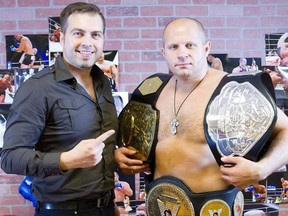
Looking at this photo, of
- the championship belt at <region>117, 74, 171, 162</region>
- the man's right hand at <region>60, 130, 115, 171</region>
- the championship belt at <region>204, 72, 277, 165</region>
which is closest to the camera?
the man's right hand at <region>60, 130, 115, 171</region>

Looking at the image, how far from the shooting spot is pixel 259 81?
4.67ft

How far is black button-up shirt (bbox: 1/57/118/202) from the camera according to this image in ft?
4.63

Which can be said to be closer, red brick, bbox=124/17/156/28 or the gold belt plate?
the gold belt plate

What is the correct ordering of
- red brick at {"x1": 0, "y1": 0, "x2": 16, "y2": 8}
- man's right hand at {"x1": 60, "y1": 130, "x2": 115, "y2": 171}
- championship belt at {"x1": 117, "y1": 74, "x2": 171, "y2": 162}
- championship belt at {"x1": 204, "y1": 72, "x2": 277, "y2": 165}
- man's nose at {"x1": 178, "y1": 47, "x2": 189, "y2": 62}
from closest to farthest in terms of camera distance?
man's right hand at {"x1": 60, "y1": 130, "x2": 115, "y2": 171} → championship belt at {"x1": 204, "y1": 72, "x2": 277, "y2": 165} → man's nose at {"x1": 178, "y1": 47, "x2": 189, "y2": 62} → championship belt at {"x1": 117, "y1": 74, "x2": 171, "y2": 162} → red brick at {"x1": 0, "y1": 0, "x2": 16, "y2": 8}

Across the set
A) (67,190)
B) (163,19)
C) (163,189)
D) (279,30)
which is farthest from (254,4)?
(67,190)

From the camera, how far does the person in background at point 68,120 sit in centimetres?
144

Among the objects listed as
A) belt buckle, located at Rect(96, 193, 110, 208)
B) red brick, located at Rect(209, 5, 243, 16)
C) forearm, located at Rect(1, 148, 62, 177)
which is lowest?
belt buckle, located at Rect(96, 193, 110, 208)

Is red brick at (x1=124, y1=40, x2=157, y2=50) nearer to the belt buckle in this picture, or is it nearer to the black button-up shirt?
the black button-up shirt

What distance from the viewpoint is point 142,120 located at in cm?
165

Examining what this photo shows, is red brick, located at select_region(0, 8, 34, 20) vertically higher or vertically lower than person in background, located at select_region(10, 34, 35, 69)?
higher

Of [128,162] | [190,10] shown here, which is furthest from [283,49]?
[128,162]

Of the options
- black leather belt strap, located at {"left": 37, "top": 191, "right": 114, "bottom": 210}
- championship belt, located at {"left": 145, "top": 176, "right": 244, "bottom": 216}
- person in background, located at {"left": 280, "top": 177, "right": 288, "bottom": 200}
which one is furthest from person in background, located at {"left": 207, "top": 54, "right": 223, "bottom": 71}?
black leather belt strap, located at {"left": 37, "top": 191, "right": 114, "bottom": 210}

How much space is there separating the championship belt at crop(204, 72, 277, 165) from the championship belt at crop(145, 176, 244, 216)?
0.14 metres

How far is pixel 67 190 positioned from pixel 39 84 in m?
0.41
